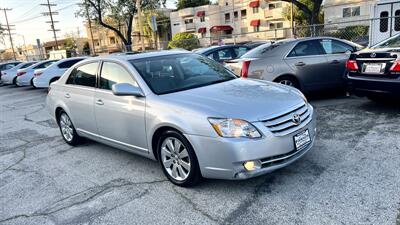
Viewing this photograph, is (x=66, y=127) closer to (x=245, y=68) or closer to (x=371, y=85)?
(x=245, y=68)

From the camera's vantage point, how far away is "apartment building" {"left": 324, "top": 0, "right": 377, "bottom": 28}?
3341 cm

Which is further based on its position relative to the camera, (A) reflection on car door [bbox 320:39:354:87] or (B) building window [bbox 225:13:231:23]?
(B) building window [bbox 225:13:231:23]

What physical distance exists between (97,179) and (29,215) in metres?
0.95

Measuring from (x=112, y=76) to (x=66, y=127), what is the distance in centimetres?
188

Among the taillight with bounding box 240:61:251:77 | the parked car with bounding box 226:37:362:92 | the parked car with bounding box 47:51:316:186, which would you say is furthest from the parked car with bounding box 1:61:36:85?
the parked car with bounding box 47:51:316:186

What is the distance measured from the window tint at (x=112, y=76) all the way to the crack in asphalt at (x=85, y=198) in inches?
49.7

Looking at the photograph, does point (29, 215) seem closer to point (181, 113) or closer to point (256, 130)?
point (181, 113)

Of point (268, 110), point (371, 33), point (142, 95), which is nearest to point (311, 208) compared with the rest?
point (268, 110)

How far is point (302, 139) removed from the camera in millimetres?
3631

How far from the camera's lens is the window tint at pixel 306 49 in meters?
7.37

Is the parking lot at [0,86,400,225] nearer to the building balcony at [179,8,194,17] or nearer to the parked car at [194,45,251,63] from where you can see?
the parked car at [194,45,251,63]

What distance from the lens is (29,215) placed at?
3557 millimetres

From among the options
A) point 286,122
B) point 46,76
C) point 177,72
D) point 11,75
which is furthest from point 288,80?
point 11,75

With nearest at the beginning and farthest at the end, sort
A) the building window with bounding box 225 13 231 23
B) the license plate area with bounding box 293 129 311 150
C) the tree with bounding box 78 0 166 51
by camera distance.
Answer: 1. the license plate area with bounding box 293 129 311 150
2. the tree with bounding box 78 0 166 51
3. the building window with bounding box 225 13 231 23
